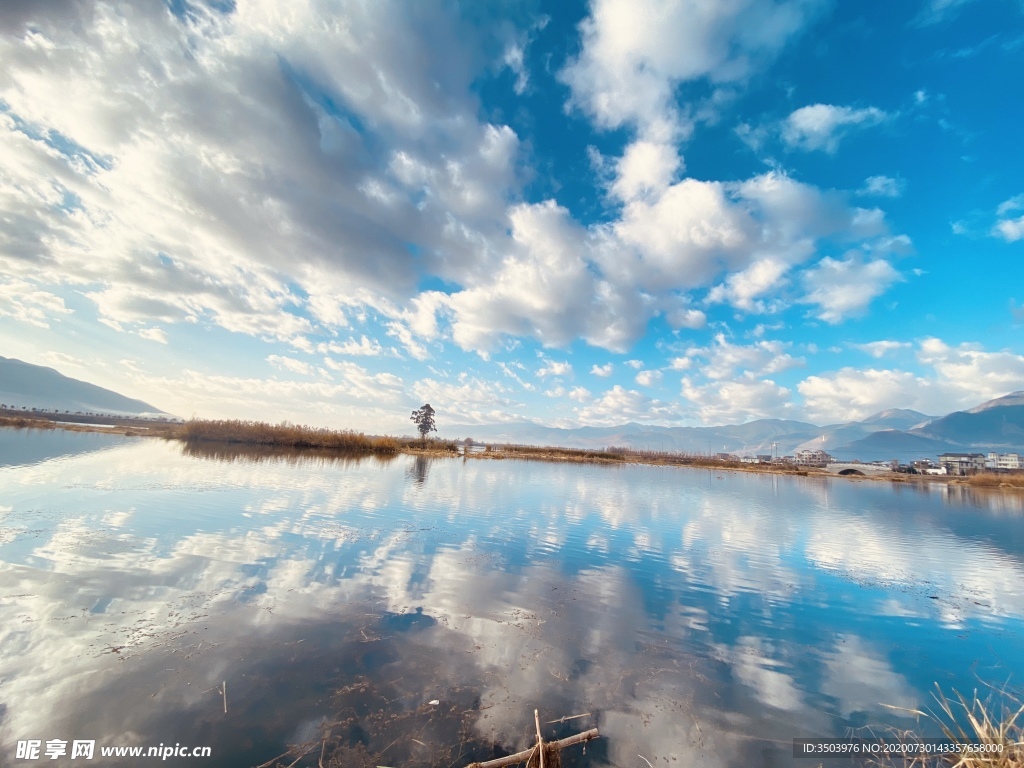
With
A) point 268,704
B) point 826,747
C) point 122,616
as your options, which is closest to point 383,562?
point 122,616

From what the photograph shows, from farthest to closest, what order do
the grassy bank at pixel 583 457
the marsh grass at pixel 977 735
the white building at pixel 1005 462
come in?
the white building at pixel 1005 462 → the grassy bank at pixel 583 457 → the marsh grass at pixel 977 735

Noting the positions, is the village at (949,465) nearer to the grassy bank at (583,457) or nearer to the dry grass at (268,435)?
the grassy bank at (583,457)

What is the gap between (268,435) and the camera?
2188 inches

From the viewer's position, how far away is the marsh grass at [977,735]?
4.00m

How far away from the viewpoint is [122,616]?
7.27m

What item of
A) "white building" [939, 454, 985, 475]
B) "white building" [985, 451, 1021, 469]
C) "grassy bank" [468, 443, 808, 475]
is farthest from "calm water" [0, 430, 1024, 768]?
"white building" [985, 451, 1021, 469]

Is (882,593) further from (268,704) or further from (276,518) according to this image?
(276,518)

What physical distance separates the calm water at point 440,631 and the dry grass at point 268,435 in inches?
1534

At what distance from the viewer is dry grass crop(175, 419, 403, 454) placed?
53594mm

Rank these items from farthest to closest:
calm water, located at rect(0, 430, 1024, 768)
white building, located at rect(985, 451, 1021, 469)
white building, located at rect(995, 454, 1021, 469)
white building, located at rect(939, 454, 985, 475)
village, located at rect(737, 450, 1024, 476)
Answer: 1. white building, located at rect(995, 454, 1021, 469)
2. white building, located at rect(985, 451, 1021, 469)
3. white building, located at rect(939, 454, 985, 475)
4. village, located at rect(737, 450, 1024, 476)
5. calm water, located at rect(0, 430, 1024, 768)

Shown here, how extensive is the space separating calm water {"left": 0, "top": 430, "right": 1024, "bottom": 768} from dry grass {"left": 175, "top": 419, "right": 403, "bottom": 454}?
128 ft

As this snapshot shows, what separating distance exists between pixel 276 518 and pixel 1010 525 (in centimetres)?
A: 4879

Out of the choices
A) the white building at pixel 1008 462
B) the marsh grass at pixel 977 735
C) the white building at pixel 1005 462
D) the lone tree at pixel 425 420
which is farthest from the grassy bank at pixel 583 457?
the white building at pixel 1008 462

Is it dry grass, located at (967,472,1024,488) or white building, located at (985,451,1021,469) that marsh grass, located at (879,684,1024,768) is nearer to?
dry grass, located at (967,472,1024,488)
